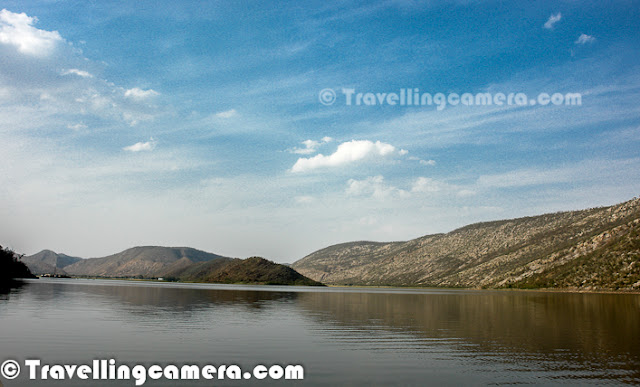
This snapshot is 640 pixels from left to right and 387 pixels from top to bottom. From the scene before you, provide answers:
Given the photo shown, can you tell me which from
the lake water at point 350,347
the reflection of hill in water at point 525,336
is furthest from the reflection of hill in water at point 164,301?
the reflection of hill in water at point 525,336

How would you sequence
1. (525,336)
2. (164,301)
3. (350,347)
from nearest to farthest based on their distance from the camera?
(350,347) < (525,336) < (164,301)

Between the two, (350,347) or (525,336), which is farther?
(525,336)

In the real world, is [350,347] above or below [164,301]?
above

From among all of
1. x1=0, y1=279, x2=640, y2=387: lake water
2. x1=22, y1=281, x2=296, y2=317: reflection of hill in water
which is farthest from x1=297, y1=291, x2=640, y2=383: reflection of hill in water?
x1=22, y1=281, x2=296, y2=317: reflection of hill in water

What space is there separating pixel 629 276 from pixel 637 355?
14171 centimetres

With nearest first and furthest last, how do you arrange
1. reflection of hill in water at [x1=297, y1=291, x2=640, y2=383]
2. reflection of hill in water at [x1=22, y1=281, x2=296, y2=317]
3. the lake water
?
the lake water → reflection of hill in water at [x1=297, y1=291, x2=640, y2=383] → reflection of hill in water at [x1=22, y1=281, x2=296, y2=317]

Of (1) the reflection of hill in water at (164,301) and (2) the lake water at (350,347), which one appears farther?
(1) the reflection of hill in water at (164,301)

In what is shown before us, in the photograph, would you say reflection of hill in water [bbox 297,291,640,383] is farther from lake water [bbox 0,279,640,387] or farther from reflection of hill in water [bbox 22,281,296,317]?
reflection of hill in water [bbox 22,281,296,317]

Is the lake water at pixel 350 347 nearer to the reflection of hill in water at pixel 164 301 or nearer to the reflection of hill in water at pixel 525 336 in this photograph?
the reflection of hill in water at pixel 525 336

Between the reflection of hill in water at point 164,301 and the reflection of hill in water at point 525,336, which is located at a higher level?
the reflection of hill in water at point 525,336

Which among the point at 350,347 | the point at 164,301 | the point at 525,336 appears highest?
the point at 350,347

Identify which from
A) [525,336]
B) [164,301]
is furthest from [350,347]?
[164,301]

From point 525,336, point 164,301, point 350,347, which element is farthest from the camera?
point 164,301

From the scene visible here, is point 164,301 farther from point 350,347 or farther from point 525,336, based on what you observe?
point 525,336
